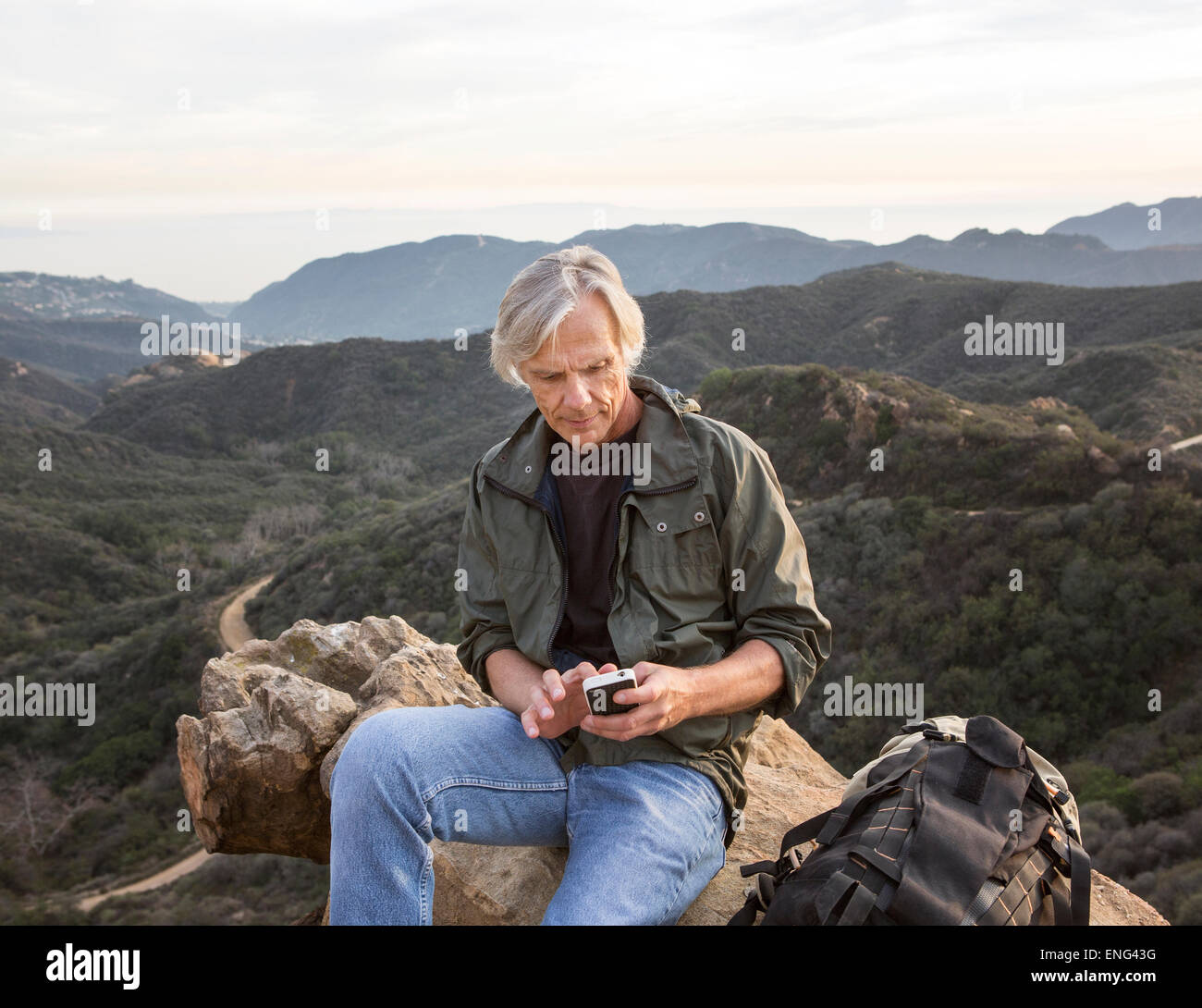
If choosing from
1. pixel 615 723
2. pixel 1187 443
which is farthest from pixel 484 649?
pixel 1187 443

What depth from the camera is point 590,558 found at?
240 cm

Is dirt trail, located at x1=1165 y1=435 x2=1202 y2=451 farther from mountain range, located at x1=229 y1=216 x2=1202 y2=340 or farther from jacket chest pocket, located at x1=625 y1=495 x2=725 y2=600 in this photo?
mountain range, located at x1=229 y1=216 x2=1202 y2=340

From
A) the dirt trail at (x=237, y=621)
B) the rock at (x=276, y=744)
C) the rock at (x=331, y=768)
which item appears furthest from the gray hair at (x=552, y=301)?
the dirt trail at (x=237, y=621)

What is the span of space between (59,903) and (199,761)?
15.4 metres

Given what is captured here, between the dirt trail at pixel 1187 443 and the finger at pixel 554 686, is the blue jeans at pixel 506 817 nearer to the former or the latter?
the finger at pixel 554 686

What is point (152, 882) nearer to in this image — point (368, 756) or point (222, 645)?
point (222, 645)

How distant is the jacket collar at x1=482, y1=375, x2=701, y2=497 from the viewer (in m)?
2.25

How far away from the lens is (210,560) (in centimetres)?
3641

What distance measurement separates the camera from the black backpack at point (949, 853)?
180cm

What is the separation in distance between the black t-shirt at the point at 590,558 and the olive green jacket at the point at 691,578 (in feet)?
0.16

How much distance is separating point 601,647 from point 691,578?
36cm

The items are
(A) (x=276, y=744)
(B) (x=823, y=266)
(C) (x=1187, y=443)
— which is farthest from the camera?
(B) (x=823, y=266)

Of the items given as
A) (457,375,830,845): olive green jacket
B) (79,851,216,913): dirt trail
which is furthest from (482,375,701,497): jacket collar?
(79,851,216,913): dirt trail

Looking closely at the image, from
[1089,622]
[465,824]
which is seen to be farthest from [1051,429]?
[465,824]
